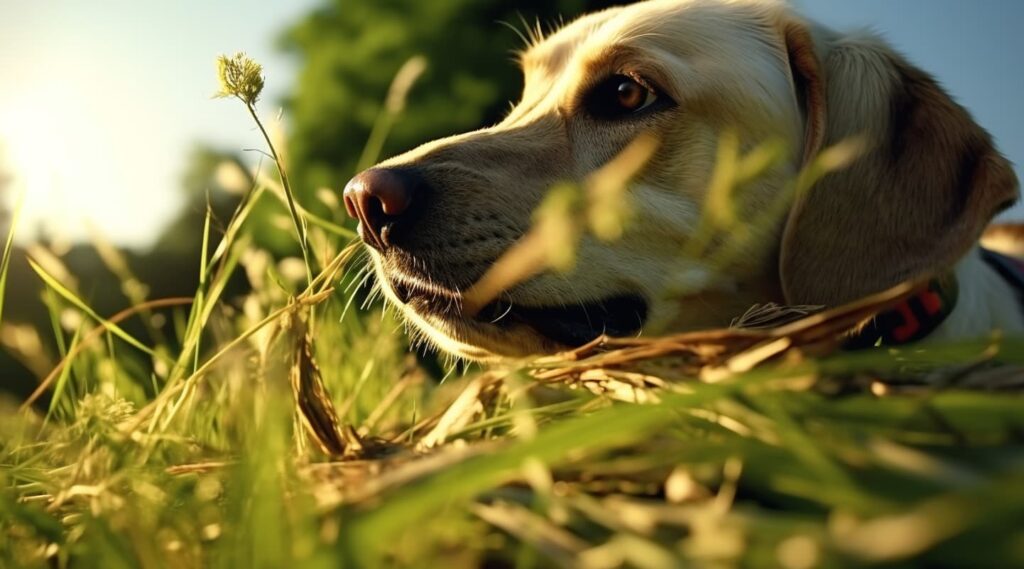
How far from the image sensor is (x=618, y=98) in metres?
3.03

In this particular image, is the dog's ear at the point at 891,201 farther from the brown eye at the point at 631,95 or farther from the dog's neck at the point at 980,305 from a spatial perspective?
the brown eye at the point at 631,95

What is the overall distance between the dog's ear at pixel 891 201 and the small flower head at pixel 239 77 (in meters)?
1.56

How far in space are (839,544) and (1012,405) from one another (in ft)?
1.33

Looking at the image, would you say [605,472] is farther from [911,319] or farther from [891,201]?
[891,201]

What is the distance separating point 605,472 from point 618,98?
2130 mm

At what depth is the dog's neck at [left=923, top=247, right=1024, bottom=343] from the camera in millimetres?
2631

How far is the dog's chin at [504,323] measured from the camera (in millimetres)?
2512

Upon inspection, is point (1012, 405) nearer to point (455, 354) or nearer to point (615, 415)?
point (615, 415)

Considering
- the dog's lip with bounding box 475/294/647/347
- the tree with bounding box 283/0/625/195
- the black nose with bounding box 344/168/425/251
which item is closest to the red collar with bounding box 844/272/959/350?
the dog's lip with bounding box 475/294/647/347

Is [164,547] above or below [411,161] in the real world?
below

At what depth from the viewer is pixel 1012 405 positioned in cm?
95

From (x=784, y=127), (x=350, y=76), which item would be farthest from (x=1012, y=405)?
(x=350, y=76)

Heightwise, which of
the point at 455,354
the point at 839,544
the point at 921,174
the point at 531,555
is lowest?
the point at 455,354

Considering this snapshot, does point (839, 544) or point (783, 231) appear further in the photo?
point (783, 231)
